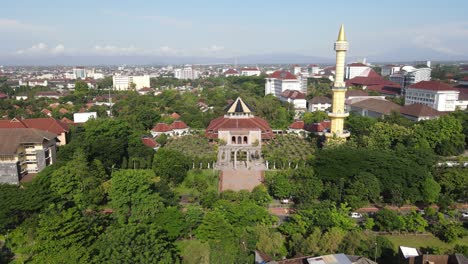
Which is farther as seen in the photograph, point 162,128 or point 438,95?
point 438,95

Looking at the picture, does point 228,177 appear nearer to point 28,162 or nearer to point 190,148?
point 190,148

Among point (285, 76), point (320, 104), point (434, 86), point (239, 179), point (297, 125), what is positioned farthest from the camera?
point (285, 76)

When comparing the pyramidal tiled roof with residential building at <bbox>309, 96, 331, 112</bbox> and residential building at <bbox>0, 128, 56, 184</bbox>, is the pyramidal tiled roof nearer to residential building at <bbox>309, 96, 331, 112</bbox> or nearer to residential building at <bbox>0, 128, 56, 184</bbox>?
residential building at <bbox>0, 128, 56, 184</bbox>

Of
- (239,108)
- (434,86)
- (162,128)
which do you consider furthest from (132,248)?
(434,86)

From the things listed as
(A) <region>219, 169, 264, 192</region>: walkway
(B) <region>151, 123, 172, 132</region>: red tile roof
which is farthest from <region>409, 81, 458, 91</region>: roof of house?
(B) <region>151, 123, 172, 132</region>: red tile roof

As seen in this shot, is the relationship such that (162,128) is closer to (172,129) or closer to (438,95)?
(172,129)

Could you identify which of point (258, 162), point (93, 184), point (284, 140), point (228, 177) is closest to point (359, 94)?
point (284, 140)
